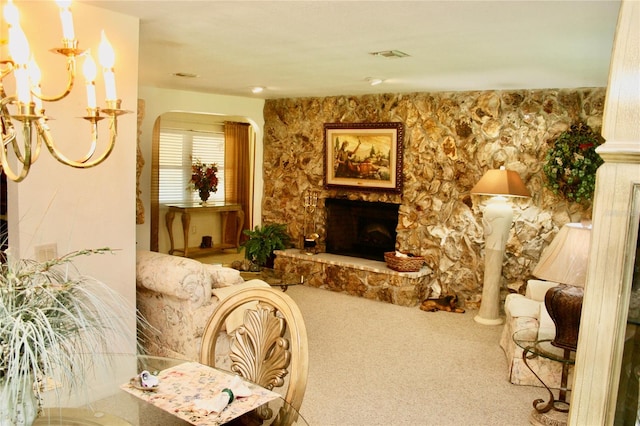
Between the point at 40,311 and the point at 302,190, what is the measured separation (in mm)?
6152

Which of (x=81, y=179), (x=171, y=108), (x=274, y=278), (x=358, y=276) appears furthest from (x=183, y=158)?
(x=81, y=179)

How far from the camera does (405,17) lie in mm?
2924

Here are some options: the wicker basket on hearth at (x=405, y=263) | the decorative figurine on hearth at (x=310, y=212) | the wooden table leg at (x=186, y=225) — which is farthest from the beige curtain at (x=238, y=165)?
the wicker basket on hearth at (x=405, y=263)

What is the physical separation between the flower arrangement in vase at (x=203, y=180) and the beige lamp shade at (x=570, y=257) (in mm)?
6466

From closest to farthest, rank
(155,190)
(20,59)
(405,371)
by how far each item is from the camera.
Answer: (20,59)
(405,371)
(155,190)

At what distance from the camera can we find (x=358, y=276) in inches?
250

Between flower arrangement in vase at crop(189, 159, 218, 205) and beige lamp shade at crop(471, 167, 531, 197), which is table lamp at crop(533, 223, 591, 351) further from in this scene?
flower arrangement in vase at crop(189, 159, 218, 205)

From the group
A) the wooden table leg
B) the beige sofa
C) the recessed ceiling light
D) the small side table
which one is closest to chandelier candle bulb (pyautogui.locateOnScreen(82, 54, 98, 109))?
the beige sofa

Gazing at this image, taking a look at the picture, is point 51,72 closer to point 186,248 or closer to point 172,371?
point 172,371

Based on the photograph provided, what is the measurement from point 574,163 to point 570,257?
2.74 meters

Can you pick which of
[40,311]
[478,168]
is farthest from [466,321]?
[40,311]

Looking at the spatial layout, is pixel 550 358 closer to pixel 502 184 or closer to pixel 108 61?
pixel 502 184

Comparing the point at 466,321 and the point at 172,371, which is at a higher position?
the point at 172,371

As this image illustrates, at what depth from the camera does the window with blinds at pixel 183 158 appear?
8.38m
